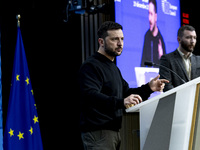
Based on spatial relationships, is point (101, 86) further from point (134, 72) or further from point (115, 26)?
point (134, 72)

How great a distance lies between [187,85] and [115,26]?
1.02m

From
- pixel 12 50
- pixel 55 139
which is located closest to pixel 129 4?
pixel 12 50

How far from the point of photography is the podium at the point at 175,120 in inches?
81.4

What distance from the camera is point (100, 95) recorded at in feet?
8.25

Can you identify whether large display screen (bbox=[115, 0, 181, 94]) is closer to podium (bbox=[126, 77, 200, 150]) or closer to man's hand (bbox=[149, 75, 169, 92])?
man's hand (bbox=[149, 75, 169, 92])

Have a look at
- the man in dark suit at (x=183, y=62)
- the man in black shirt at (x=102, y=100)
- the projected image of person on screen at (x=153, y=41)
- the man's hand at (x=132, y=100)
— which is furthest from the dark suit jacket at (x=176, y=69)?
the man's hand at (x=132, y=100)

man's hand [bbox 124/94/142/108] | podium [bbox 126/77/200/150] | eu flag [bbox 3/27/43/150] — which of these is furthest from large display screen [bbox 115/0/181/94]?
podium [bbox 126/77/200/150]

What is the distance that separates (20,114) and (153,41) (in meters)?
2.23

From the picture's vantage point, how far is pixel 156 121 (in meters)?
2.27

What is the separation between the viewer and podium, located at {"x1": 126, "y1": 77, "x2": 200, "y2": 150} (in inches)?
81.4

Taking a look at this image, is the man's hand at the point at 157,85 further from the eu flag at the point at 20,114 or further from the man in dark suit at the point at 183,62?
the eu flag at the point at 20,114

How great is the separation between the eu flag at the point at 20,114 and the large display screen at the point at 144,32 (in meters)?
1.26

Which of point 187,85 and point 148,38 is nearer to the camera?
point 187,85

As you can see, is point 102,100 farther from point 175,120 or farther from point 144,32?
point 144,32
